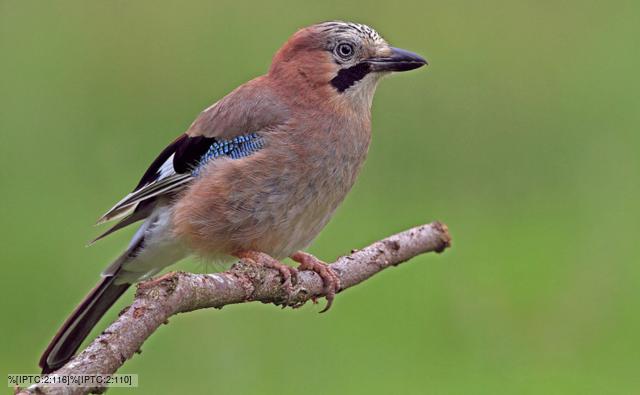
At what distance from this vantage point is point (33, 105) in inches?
502

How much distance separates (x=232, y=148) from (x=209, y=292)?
165 centimetres

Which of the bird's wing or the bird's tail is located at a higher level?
the bird's wing

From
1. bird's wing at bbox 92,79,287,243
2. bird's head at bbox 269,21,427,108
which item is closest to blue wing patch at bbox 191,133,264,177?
bird's wing at bbox 92,79,287,243

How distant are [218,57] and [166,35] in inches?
32.8

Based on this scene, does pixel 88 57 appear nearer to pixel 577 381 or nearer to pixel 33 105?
pixel 33 105

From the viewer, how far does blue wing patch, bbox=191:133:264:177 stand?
6316mm

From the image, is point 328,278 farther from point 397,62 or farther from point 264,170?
point 397,62

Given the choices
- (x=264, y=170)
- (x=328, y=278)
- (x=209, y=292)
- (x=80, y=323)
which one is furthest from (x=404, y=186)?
(x=209, y=292)

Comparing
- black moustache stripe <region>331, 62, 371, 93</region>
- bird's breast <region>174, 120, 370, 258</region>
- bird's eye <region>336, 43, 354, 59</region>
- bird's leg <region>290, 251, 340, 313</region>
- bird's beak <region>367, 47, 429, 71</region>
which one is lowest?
bird's leg <region>290, 251, 340, 313</region>

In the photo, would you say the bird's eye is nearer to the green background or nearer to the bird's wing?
the bird's wing

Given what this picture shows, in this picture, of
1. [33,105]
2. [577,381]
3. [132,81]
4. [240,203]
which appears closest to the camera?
[240,203]

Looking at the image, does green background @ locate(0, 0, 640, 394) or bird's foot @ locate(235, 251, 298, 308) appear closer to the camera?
bird's foot @ locate(235, 251, 298, 308)

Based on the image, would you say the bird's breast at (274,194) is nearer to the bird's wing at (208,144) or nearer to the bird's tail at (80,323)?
the bird's wing at (208,144)

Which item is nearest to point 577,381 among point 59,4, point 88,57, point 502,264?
point 502,264
